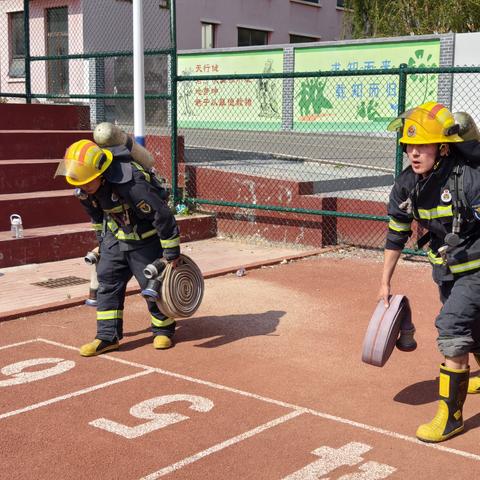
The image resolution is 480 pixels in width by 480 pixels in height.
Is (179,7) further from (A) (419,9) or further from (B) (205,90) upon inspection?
(A) (419,9)

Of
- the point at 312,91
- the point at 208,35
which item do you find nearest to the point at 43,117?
the point at 312,91

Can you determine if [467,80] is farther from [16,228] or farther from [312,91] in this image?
[16,228]

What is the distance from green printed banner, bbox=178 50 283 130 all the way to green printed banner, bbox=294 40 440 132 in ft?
3.01

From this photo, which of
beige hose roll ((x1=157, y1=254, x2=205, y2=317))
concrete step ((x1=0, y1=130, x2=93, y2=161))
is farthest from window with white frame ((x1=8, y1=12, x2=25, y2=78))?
beige hose roll ((x1=157, y1=254, x2=205, y2=317))

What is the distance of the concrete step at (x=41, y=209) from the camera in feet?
34.6

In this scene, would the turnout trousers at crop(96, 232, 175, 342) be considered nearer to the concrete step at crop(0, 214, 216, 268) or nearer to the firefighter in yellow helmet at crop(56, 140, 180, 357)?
the firefighter in yellow helmet at crop(56, 140, 180, 357)

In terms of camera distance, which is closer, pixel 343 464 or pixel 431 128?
pixel 343 464

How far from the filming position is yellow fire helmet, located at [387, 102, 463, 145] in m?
4.60

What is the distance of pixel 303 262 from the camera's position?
1034 cm

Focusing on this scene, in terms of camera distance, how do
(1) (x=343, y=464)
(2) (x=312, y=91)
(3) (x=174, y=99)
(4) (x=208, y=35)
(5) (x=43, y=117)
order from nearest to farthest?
(1) (x=343, y=464) < (3) (x=174, y=99) < (5) (x=43, y=117) < (2) (x=312, y=91) < (4) (x=208, y=35)

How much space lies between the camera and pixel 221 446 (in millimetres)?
4582

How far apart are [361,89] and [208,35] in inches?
529

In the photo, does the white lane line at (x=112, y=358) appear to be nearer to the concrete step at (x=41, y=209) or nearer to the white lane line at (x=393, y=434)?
the white lane line at (x=393, y=434)

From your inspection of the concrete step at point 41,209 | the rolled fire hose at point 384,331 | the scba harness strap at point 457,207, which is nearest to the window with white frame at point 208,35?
the concrete step at point 41,209
